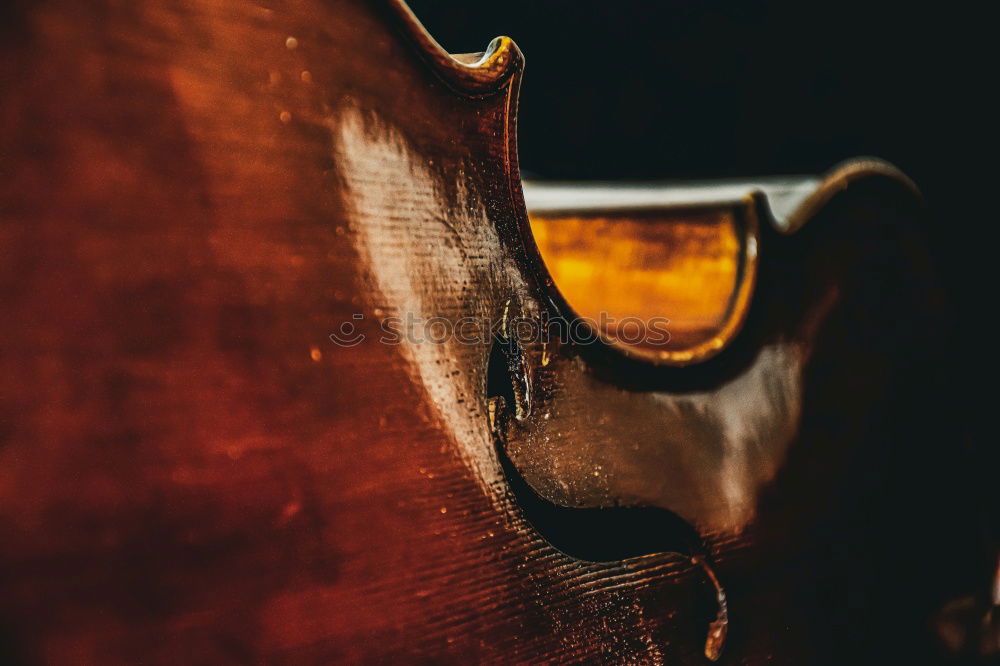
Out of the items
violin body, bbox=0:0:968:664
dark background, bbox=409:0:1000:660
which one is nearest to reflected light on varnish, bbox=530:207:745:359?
violin body, bbox=0:0:968:664

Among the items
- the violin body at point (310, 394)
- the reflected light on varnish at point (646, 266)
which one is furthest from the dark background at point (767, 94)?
the violin body at point (310, 394)

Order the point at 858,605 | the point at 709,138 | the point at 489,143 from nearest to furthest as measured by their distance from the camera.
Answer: the point at 489,143
the point at 858,605
the point at 709,138

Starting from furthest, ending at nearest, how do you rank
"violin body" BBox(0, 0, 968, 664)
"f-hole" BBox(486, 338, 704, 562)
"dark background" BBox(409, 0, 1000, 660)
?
"dark background" BBox(409, 0, 1000, 660)
"f-hole" BBox(486, 338, 704, 562)
"violin body" BBox(0, 0, 968, 664)

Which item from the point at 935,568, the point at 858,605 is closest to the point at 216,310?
the point at 858,605

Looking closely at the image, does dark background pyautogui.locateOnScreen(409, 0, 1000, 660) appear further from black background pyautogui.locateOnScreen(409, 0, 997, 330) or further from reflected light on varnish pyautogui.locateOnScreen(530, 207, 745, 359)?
reflected light on varnish pyautogui.locateOnScreen(530, 207, 745, 359)

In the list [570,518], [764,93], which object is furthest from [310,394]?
[764,93]

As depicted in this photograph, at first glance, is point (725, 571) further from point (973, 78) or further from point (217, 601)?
point (973, 78)
